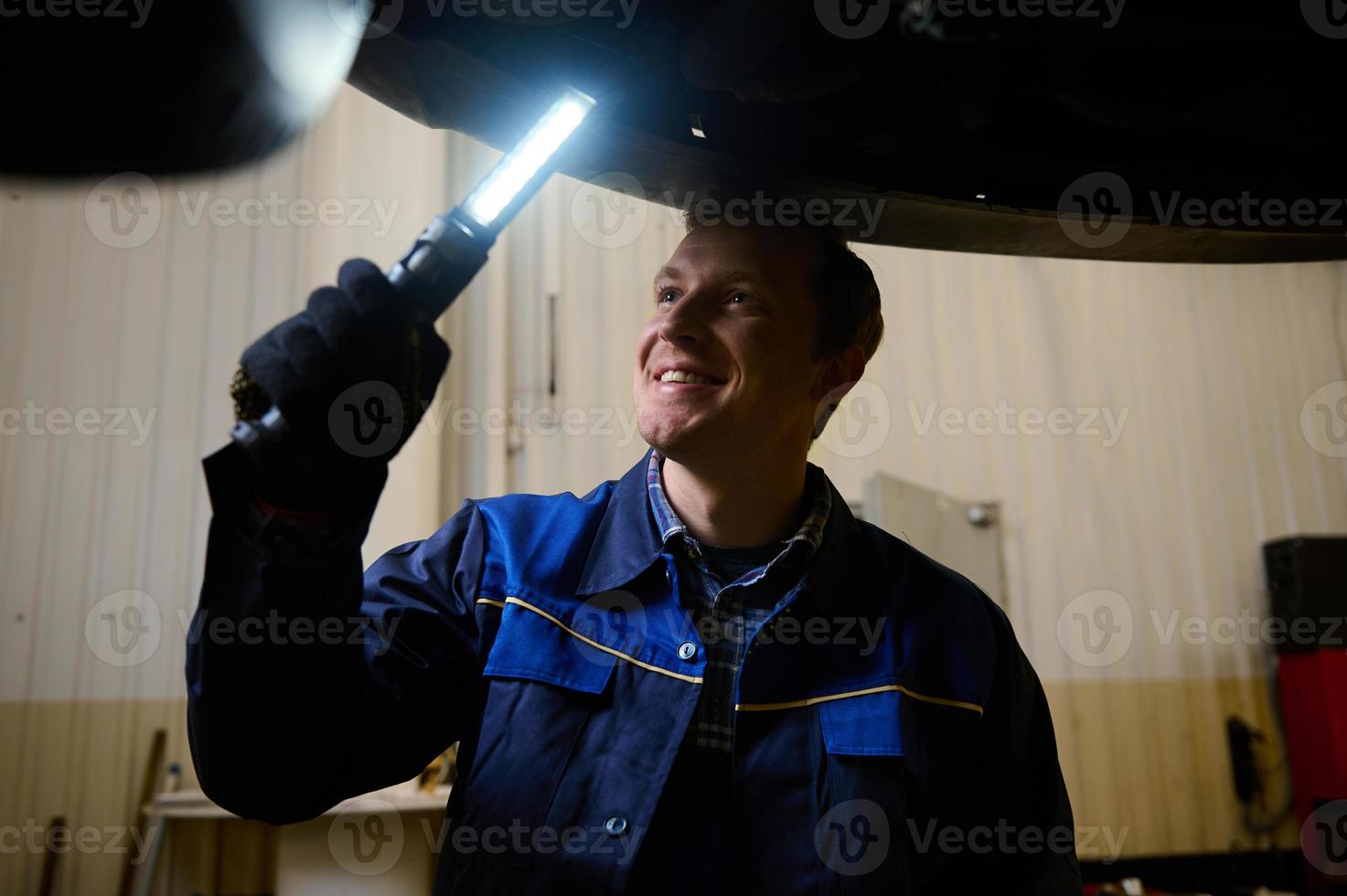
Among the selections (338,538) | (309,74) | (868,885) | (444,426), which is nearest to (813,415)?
(868,885)

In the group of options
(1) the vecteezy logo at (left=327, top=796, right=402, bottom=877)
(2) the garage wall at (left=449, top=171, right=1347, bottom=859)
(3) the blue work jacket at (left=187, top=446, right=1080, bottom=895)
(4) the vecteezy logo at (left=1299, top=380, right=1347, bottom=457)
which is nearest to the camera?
(3) the blue work jacket at (left=187, top=446, right=1080, bottom=895)

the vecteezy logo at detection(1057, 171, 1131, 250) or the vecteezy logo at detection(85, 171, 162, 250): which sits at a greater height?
the vecteezy logo at detection(85, 171, 162, 250)

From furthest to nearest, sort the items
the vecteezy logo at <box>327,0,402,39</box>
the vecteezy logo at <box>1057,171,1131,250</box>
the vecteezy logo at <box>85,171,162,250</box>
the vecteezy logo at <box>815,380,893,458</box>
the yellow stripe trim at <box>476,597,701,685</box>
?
the vecteezy logo at <box>815,380,893,458</box>
the vecteezy logo at <box>85,171,162,250</box>
the yellow stripe trim at <box>476,597,701,685</box>
the vecteezy logo at <box>1057,171,1131,250</box>
the vecteezy logo at <box>327,0,402,39</box>

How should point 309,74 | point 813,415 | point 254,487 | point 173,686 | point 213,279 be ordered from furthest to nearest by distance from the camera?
point 213,279 < point 173,686 < point 813,415 < point 254,487 < point 309,74

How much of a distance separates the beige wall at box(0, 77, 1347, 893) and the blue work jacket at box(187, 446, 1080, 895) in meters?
2.00

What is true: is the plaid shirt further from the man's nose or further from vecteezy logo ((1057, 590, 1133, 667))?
vecteezy logo ((1057, 590, 1133, 667))

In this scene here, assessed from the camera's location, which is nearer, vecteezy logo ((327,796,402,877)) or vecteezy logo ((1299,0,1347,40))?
vecteezy logo ((1299,0,1347,40))

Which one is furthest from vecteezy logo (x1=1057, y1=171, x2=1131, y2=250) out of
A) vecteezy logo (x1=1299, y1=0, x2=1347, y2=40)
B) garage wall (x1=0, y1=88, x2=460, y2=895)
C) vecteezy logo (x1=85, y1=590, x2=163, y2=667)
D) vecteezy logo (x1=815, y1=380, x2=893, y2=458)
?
vecteezy logo (x1=85, y1=590, x2=163, y2=667)

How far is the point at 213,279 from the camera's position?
10.4 ft

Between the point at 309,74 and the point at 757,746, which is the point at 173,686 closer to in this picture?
the point at 757,746

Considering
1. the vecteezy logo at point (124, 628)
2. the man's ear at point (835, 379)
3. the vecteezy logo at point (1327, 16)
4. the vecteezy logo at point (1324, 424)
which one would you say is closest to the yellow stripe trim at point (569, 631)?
the man's ear at point (835, 379)

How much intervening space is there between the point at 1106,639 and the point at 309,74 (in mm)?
3947

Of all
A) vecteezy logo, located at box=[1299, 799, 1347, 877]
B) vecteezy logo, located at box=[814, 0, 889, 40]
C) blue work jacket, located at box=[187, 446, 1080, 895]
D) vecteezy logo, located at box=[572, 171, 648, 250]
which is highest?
vecteezy logo, located at box=[572, 171, 648, 250]

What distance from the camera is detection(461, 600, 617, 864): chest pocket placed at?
91 centimetres
